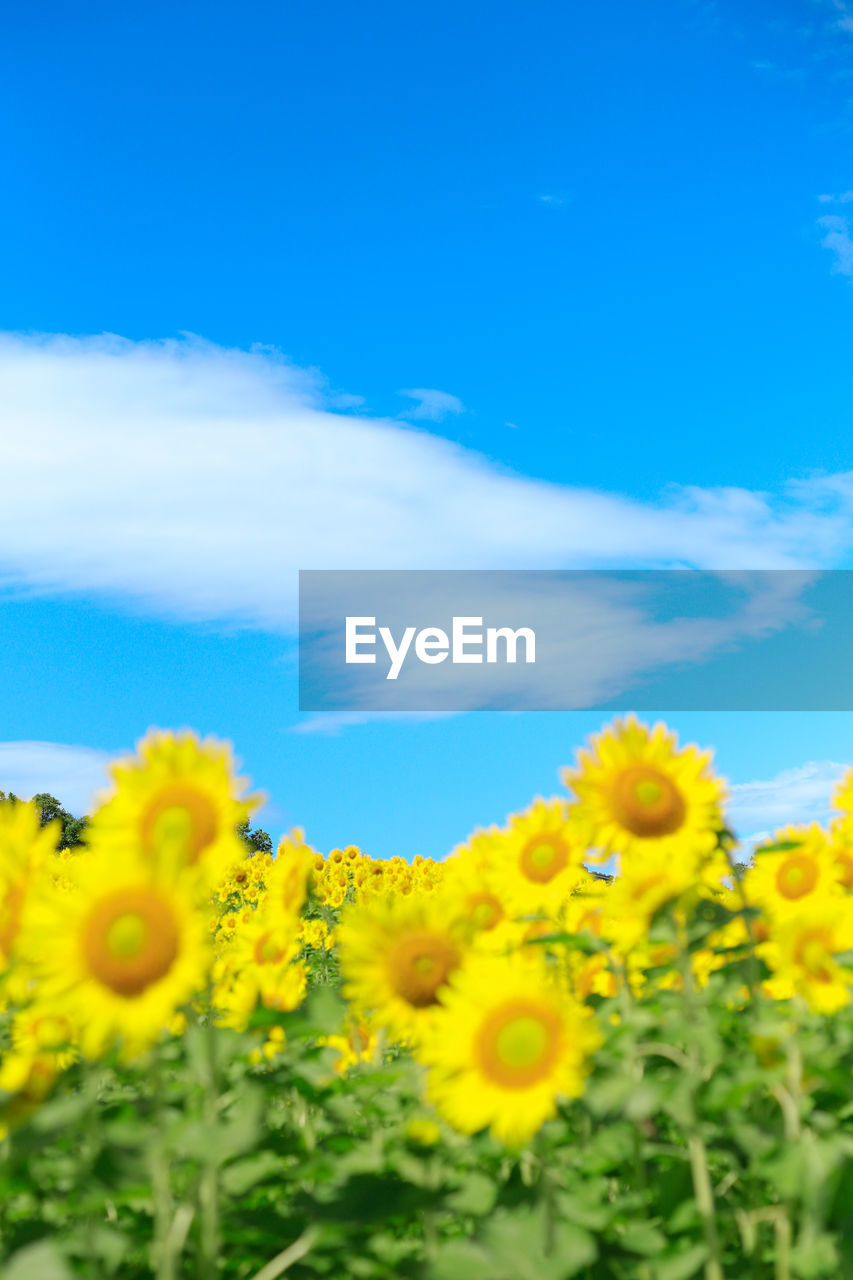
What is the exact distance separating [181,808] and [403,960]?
1.00 metres

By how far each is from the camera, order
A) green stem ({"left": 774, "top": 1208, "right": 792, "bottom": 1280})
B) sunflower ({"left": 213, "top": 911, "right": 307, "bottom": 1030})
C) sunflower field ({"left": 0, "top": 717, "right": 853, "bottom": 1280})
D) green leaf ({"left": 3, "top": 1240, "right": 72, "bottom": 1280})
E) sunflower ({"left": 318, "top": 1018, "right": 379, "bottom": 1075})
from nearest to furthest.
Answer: green leaf ({"left": 3, "top": 1240, "right": 72, "bottom": 1280}) → sunflower field ({"left": 0, "top": 717, "right": 853, "bottom": 1280}) → green stem ({"left": 774, "top": 1208, "right": 792, "bottom": 1280}) → sunflower ({"left": 213, "top": 911, "right": 307, "bottom": 1030}) → sunflower ({"left": 318, "top": 1018, "right": 379, "bottom": 1075})

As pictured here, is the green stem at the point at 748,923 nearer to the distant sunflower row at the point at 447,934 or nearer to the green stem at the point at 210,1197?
the distant sunflower row at the point at 447,934

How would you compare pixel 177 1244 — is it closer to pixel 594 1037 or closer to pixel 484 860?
pixel 594 1037

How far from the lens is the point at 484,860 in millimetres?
6641

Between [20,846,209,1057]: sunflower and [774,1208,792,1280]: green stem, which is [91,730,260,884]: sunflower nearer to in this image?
[20,846,209,1057]: sunflower

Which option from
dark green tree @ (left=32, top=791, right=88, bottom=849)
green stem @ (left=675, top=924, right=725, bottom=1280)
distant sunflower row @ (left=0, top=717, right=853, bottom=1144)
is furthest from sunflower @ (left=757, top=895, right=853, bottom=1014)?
dark green tree @ (left=32, top=791, right=88, bottom=849)

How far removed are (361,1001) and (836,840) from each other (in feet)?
14.2

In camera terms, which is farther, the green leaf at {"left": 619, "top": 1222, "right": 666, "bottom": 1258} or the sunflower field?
the green leaf at {"left": 619, "top": 1222, "right": 666, "bottom": 1258}

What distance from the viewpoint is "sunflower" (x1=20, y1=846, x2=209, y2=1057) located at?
3.30 m

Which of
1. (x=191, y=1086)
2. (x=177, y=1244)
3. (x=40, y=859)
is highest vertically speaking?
(x=40, y=859)

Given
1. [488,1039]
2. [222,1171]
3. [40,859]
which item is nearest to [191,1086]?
[222,1171]

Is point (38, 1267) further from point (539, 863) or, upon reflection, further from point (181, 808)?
point (539, 863)

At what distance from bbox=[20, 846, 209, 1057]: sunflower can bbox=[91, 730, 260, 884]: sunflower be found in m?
0.24

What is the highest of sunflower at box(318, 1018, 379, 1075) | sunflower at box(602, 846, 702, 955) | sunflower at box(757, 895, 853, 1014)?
sunflower at box(602, 846, 702, 955)
